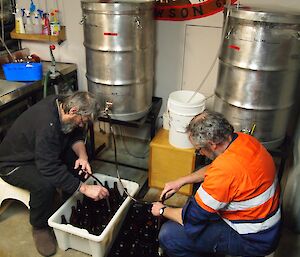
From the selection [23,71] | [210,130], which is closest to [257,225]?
[210,130]

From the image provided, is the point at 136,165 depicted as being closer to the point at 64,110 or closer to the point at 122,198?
the point at 122,198

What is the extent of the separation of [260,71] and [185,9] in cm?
81

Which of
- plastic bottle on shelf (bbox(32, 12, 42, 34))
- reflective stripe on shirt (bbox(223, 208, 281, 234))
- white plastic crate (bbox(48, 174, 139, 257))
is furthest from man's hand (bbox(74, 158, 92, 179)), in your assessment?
plastic bottle on shelf (bbox(32, 12, 42, 34))

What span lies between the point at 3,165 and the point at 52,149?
341 mm

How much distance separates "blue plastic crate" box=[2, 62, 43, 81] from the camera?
227cm

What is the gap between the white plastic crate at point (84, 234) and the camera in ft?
5.25

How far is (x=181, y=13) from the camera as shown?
225cm

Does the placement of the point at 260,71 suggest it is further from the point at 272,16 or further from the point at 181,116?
the point at 181,116

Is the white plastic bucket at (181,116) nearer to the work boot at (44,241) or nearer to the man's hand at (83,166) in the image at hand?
the man's hand at (83,166)

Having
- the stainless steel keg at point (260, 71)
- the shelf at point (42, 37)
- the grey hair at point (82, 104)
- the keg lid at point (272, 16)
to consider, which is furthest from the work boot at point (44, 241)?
the keg lid at point (272, 16)

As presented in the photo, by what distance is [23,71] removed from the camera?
228 cm

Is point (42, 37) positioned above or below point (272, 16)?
below

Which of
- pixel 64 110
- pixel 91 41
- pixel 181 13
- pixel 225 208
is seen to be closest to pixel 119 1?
pixel 91 41

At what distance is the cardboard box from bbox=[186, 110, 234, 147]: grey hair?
0.79m
